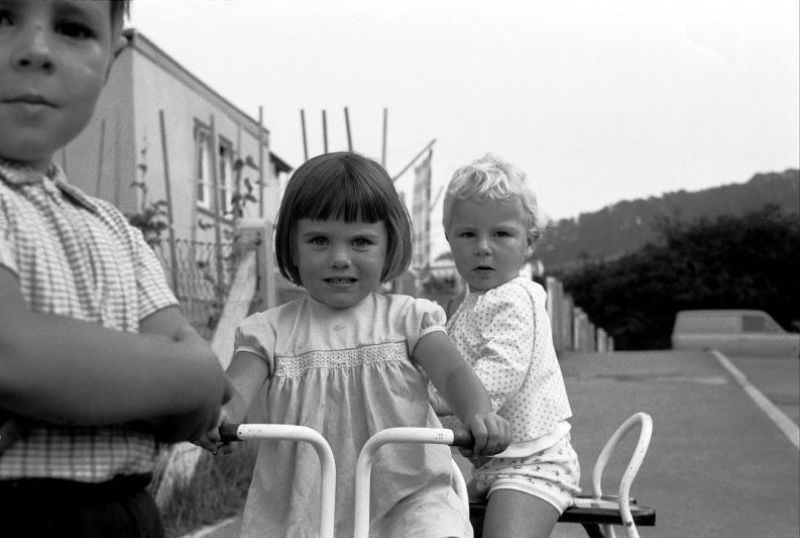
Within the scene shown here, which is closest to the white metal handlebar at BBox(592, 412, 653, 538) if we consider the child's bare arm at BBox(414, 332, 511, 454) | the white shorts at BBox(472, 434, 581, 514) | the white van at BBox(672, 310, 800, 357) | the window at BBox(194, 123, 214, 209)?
the white shorts at BBox(472, 434, 581, 514)

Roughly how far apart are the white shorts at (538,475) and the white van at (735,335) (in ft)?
64.4

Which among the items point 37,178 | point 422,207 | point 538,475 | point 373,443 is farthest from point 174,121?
point 37,178

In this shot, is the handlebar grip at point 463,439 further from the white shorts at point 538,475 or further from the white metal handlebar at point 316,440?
the white shorts at point 538,475

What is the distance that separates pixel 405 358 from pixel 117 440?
1.25m

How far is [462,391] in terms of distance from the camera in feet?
7.20

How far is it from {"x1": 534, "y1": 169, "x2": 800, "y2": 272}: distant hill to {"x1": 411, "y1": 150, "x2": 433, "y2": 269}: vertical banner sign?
30.5 metres

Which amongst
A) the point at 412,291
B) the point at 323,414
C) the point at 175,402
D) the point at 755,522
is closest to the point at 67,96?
the point at 175,402

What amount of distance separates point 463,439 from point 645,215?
43.9 m

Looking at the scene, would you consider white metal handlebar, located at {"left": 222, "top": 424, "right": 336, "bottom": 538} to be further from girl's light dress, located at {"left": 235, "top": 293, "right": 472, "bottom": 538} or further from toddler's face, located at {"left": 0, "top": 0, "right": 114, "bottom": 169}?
toddler's face, located at {"left": 0, "top": 0, "right": 114, "bottom": 169}

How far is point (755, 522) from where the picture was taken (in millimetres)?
5590

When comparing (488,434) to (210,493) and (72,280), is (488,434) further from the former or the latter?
(210,493)

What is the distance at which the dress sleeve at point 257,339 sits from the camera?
244cm

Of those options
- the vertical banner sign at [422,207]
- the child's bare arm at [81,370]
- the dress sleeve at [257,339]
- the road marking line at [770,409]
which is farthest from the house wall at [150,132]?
the child's bare arm at [81,370]

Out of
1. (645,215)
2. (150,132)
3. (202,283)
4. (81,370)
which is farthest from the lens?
(645,215)
